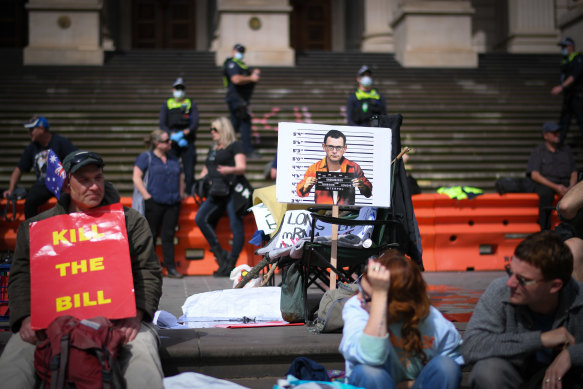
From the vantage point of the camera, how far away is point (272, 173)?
8609 millimetres

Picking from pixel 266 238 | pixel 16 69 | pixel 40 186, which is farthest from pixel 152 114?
pixel 266 238

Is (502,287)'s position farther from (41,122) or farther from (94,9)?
(94,9)

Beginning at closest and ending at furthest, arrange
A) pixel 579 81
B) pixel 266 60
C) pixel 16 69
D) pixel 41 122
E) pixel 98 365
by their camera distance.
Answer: pixel 98 365 → pixel 41 122 → pixel 579 81 → pixel 16 69 → pixel 266 60

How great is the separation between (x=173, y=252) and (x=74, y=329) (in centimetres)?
529

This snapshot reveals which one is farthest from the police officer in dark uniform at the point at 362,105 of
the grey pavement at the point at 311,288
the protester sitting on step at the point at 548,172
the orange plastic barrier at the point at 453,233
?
the grey pavement at the point at 311,288

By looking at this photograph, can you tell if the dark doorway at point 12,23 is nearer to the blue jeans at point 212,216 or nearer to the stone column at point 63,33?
the stone column at point 63,33

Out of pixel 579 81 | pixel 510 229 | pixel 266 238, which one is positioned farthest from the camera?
pixel 579 81

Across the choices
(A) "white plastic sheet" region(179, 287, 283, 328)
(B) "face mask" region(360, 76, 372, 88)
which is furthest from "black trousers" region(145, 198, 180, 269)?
(B) "face mask" region(360, 76, 372, 88)

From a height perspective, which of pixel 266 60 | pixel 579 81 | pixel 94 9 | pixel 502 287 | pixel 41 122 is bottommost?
pixel 502 287

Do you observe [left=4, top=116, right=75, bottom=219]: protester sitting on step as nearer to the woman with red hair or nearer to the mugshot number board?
the mugshot number board

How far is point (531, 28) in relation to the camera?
21.9m

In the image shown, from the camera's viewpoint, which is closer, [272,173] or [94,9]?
[272,173]

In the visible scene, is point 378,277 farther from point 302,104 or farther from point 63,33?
point 63,33

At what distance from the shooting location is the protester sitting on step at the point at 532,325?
340 centimetres
